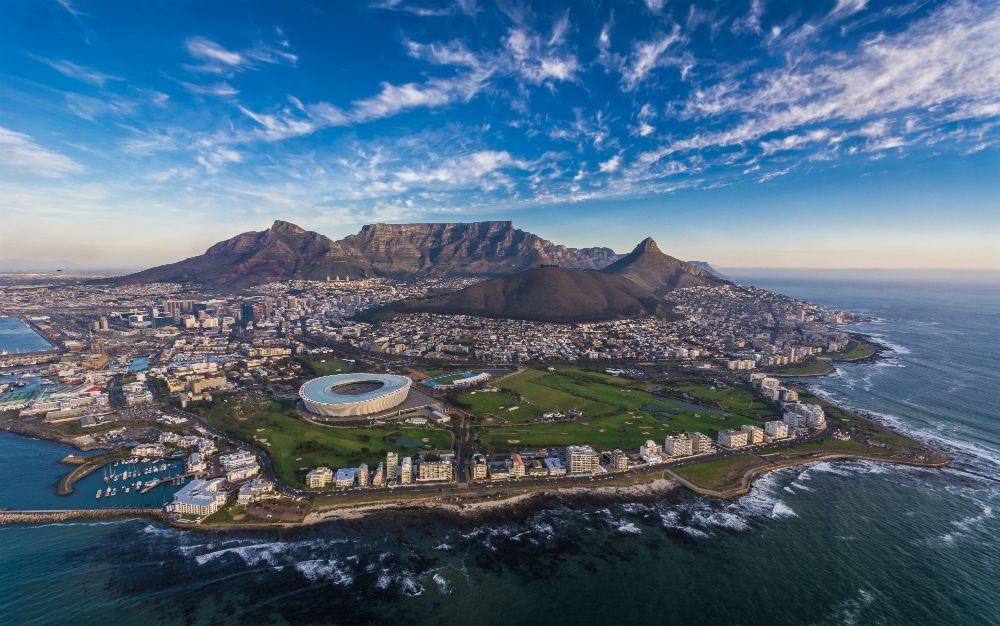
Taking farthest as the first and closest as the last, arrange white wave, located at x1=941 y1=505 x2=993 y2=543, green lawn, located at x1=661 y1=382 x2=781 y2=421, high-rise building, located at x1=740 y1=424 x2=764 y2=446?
green lawn, located at x1=661 y1=382 x2=781 y2=421, high-rise building, located at x1=740 y1=424 x2=764 y2=446, white wave, located at x1=941 y1=505 x2=993 y2=543

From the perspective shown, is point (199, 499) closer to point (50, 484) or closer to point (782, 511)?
point (50, 484)

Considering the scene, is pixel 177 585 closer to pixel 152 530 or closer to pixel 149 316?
pixel 152 530

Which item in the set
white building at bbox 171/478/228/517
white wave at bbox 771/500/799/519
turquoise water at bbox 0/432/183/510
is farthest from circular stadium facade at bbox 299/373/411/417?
white wave at bbox 771/500/799/519

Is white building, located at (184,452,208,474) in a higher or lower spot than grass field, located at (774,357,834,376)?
higher

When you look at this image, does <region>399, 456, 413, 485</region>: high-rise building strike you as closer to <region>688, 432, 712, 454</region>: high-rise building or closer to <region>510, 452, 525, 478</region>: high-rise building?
<region>510, 452, 525, 478</region>: high-rise building

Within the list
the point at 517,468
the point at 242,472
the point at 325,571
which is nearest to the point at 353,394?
the point at 242,472

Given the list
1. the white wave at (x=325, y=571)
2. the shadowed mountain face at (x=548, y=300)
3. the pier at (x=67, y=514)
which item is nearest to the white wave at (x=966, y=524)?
the white wave at (x=325, y=571)

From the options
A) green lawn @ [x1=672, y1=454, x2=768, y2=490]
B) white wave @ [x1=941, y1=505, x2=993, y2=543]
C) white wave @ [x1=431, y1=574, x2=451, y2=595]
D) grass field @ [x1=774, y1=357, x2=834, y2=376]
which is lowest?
grass field @ [x1=774, y1=357, x2=834, y2=376]
